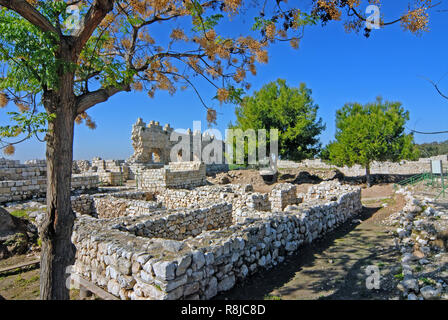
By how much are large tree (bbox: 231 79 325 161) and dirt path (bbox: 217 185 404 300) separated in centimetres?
1713

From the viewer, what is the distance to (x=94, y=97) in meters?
3.76

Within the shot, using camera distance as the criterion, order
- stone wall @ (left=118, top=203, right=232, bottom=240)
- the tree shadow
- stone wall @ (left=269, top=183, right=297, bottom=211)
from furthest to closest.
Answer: stone wall @ (left=269, top=183, right=297, bottom=211)
stone wall @ (left=118, top=203, right=232, bottom=240)
the tree shadow

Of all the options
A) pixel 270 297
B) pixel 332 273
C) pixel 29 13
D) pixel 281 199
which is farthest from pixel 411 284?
pixel 281 199

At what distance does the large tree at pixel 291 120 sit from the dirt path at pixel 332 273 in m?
17.1

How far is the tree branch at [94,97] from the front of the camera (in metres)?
3.60

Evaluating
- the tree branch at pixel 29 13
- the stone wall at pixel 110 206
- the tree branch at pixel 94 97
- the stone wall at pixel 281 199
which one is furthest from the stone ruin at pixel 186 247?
the tree branch at pixel 29 13

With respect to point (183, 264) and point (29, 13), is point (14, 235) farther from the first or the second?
point (29, 13)

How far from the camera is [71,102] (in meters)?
3.35

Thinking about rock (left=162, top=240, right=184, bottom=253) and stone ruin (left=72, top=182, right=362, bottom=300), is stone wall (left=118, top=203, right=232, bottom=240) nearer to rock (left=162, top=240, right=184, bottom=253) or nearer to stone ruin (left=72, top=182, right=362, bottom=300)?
stone ruin (left=72, top=182, right=362, bottom=300)

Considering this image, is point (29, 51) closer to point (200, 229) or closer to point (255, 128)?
point (200, 229)

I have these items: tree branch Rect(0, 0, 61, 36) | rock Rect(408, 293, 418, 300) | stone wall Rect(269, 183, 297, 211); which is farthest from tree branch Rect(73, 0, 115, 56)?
stone wall Rect(269, 183, 297, 211)

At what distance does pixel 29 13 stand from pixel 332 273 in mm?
6363

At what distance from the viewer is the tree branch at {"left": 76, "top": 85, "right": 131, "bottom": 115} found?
11.8 ft

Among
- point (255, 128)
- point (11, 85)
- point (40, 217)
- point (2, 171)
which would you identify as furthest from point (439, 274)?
point (255, 128)
